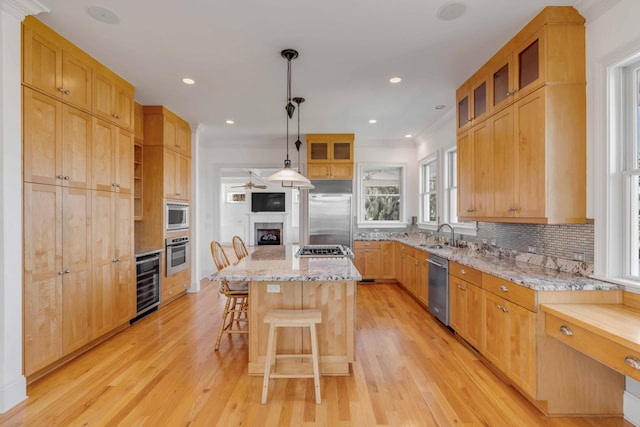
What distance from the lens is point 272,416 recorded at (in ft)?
6.72

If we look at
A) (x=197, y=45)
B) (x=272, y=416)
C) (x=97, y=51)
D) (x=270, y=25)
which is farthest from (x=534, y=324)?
(x=97, y=51)

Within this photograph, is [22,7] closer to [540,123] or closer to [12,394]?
[12,394]

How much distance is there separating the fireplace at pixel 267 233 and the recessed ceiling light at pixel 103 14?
908 centimetres

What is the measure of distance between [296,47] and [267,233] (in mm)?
8935

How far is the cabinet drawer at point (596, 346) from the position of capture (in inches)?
59.1

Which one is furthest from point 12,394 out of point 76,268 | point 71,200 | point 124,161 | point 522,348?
point 522,348

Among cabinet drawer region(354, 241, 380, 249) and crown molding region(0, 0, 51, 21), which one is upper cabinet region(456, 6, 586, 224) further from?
crown molding region(0, 0, 51, 21)

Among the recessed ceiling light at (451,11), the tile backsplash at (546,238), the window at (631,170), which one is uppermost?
the recessed ceiling light at (451,11)

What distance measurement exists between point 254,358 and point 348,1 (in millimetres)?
2809

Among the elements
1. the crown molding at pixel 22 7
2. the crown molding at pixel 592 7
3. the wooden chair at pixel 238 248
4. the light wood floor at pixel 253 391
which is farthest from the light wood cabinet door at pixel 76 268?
the crown molding at pixel 592 7

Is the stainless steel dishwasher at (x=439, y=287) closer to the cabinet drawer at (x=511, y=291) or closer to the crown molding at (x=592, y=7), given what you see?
the cabinet drawer at (x=511, y=291)

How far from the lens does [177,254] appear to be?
4.71 meters

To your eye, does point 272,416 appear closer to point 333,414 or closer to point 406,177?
point 333,414

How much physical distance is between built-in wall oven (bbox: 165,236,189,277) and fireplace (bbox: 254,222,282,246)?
617 centimetres
